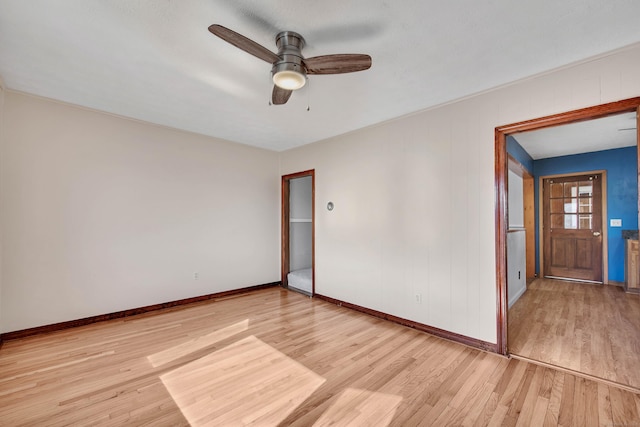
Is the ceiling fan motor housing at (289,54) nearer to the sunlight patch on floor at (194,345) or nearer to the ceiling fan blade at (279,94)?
the ceiling fan blade at (279,94)

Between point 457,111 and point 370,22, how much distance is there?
1.64m

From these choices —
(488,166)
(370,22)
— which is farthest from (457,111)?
(370,22)

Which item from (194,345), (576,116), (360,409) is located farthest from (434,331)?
(194,345)

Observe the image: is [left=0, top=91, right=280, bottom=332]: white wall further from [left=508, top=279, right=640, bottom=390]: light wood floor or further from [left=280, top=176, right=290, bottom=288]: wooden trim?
[left=508, top=279, right=640, bottom=390]: light wood floor

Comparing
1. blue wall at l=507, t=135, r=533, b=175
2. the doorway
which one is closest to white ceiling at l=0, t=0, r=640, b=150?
the doorway

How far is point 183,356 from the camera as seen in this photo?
2605 millimetres

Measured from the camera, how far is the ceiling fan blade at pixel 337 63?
72.2 inches

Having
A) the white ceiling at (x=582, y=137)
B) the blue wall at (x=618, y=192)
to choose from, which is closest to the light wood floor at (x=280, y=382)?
the white ceiling at (x=582, y=137)

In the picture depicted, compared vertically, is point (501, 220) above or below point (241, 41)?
below

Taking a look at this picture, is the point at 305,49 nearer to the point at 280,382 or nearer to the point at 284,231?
the point at 280,382

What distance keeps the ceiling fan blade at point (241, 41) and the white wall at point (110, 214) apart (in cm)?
287

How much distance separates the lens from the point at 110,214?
3.51 metres

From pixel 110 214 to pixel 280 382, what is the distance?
3.04m

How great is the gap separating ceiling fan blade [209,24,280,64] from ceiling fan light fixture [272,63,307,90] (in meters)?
0.07
